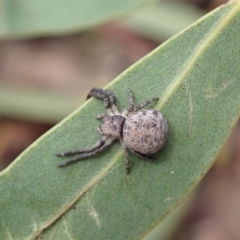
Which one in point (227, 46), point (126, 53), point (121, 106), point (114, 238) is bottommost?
point (114, 238)

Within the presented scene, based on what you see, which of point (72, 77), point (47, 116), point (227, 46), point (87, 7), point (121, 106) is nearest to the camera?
point (227, 46)

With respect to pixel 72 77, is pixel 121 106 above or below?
below

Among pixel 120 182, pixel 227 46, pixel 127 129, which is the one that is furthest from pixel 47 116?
pixel 227 46

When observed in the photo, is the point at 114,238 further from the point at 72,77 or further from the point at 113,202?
the point at 72,77

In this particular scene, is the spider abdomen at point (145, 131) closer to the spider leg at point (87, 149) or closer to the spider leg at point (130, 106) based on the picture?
the spider leg at point (130, 106)

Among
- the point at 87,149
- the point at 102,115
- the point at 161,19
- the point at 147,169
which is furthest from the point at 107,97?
the point at 161,19

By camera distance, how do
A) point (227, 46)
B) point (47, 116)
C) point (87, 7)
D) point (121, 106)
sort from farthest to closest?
point (47, 116)
point (87, 7)
point (121, 106)
point (227, 46)

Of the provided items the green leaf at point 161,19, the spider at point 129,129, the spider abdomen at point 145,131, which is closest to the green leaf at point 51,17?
the spider at point 129,129
